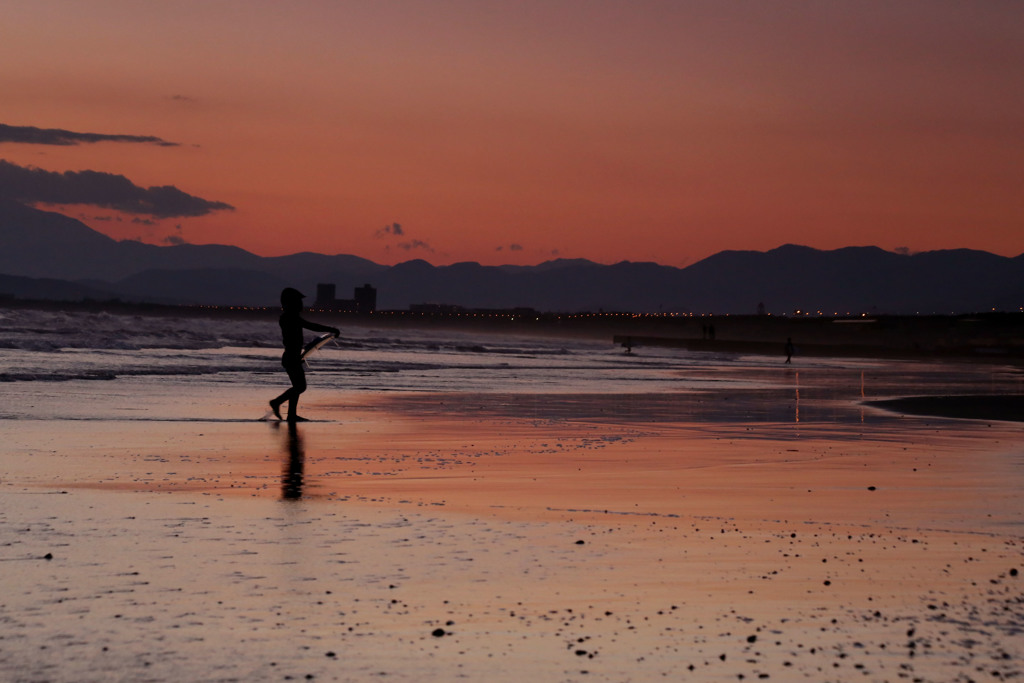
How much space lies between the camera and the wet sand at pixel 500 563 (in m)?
5.60

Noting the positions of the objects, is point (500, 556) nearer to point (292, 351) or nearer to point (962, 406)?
point (292, 351)

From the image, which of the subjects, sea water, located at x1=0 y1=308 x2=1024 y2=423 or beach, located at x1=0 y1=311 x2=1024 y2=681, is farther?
sea water, located at x1=0 y1=308 x2=1024 y2=423

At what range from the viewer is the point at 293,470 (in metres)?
12.7

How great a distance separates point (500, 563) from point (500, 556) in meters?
0.23

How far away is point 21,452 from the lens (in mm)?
13555

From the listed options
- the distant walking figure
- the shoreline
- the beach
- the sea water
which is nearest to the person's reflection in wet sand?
the beach

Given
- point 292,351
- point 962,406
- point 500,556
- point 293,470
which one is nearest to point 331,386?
point 292,351

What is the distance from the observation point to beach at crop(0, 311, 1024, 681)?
5621 mm

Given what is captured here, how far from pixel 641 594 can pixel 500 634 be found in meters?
1.22

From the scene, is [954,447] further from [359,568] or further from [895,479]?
[359,568]

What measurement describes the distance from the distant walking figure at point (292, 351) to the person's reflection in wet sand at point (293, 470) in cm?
215

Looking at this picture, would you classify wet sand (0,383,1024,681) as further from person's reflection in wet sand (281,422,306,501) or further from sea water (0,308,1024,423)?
sea water (0,308,1024,423)

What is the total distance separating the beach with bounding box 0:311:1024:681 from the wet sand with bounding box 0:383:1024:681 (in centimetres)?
3

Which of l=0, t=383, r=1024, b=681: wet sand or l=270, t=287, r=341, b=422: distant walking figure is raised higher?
l=270, t=287, r=341, b=422: distant walking figure
